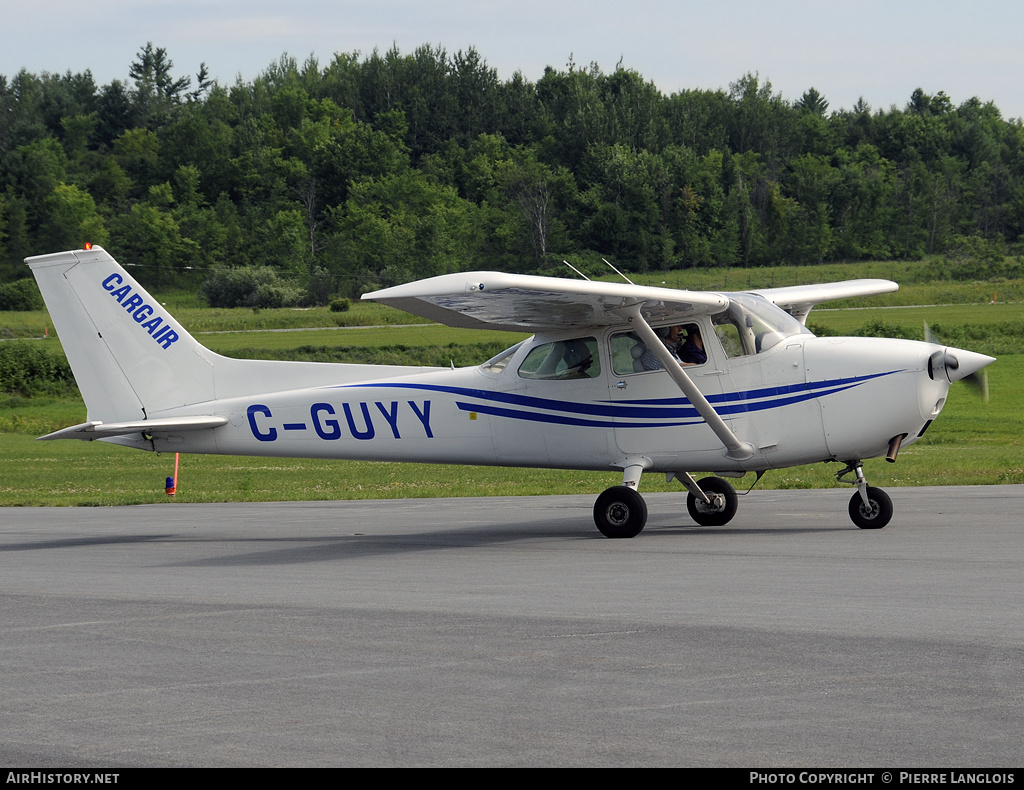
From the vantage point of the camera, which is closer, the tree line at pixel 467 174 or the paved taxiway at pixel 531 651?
the paved taxiway at pixel 531 651

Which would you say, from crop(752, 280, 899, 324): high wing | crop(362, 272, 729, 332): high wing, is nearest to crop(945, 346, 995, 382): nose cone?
crop(362, 272, 729, 332): high wing

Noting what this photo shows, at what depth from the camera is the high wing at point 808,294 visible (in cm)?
1596

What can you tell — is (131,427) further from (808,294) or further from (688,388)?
(808,294)

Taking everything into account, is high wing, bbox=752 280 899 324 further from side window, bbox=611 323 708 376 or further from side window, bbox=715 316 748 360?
side window, bbox=611 323 708 376

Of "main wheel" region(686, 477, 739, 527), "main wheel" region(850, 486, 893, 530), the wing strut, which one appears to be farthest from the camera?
"main wheel" region(686, 477, 739, 527)

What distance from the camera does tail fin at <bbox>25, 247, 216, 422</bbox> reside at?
15.2 metres

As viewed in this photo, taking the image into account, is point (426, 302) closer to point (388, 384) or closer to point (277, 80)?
point (388, 384)

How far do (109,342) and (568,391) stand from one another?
227 inches

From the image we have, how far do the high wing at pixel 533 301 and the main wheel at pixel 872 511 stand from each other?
2611mm

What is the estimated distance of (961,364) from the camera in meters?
12.9

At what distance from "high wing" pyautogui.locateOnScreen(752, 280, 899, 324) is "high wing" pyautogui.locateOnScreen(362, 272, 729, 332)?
2.34 m

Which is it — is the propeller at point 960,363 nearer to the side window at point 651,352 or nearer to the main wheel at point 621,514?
the side window at point 651,352

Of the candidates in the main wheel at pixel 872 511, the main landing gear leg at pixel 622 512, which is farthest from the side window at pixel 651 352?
the main wheel at pixel 872 511

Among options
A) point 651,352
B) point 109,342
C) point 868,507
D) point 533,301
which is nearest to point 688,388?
point 651,352
